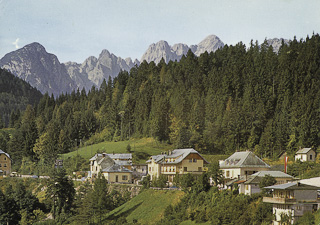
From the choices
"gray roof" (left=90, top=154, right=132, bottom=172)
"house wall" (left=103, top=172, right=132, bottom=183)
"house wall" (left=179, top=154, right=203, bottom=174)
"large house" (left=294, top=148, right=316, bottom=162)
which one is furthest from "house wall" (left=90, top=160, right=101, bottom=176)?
"large house" (left=294, top=148, right=316, bottom=162)

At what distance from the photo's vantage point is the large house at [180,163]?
7538 centimetres

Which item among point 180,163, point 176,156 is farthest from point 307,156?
point 176,156

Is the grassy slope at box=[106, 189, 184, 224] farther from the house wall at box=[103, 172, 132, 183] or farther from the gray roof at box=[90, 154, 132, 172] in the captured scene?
the gray roof at box=[90, 154, 132, 172]

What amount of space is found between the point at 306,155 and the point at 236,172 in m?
20.4

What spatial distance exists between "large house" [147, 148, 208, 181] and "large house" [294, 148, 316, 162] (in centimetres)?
1653

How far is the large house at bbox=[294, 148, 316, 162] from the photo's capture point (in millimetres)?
75375

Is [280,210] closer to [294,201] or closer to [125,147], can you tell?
[294,201]

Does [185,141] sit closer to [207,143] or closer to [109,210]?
[207,143]

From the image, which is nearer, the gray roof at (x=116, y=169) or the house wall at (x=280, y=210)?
the house wall at (x=280, y=210)

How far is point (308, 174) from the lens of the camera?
5859 cm

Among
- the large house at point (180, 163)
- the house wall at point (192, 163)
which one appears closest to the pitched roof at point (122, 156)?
the large house at point (180, 163)

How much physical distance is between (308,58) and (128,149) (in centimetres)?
4603

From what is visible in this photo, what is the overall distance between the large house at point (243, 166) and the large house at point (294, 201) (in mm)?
16805

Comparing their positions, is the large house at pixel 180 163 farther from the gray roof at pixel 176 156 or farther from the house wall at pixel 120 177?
the house wall at pixel 120 177
